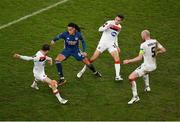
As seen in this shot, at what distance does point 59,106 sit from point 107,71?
320 cm

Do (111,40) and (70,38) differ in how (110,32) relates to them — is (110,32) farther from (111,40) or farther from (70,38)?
(70,38)

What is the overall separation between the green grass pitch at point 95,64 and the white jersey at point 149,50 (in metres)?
1.34

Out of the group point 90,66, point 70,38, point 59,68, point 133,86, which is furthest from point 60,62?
point 133,86

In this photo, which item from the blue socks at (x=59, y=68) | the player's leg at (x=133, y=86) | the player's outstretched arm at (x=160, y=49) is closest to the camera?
the player's outstretched arm at (x=160, y=49)

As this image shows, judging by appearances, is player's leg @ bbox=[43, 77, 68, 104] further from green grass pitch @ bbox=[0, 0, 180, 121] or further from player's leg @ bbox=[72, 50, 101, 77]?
player's leg @ bbox=[72, 50, 101, 77]

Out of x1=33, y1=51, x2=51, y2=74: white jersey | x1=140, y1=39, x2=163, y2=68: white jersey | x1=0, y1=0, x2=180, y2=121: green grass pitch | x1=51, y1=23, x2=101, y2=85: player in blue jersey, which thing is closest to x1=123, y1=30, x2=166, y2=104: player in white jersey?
x1=140, y1=39, x2=163, y2=68: white jersey

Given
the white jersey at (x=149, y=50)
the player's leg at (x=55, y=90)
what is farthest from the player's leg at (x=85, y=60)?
the white jersey at (x=149, y=50)

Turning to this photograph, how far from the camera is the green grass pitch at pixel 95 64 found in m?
14.3

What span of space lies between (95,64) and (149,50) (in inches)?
141

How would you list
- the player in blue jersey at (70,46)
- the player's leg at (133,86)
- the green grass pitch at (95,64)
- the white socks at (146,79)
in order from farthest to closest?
the player in blue jersey at (70,46), the white socks at (146,79), the player's leg at (133,86), the green grass pitch at (95,64)

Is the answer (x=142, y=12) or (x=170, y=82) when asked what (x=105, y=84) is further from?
Answer: (x=142, y=12)

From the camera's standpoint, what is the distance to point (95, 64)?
17.6m

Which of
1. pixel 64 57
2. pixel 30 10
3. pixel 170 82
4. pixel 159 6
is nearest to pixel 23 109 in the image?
pixel 64 57

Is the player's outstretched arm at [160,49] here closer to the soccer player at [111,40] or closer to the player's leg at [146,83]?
the player's leg at [146,83]
